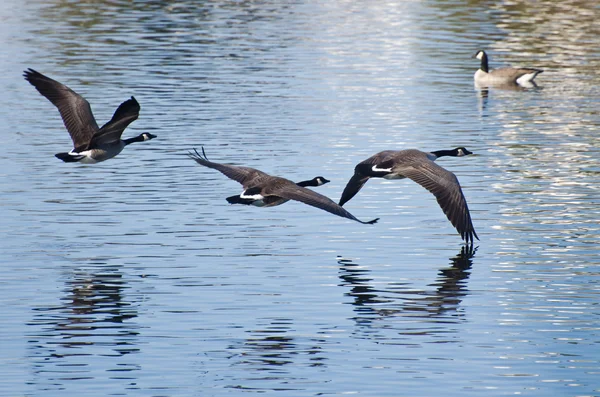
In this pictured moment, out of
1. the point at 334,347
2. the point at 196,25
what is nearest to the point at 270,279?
the point at 334,347

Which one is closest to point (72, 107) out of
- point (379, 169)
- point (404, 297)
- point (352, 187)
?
point (352, 187)

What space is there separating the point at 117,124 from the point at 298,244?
13.0ft

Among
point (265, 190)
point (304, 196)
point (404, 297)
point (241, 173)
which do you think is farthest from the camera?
point (241, 173)

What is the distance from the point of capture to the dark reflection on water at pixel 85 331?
15.6 m

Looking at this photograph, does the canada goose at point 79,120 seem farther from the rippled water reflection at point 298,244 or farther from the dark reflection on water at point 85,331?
the dark reflection on water at point 85,331

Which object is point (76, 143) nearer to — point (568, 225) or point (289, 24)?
point (568, 225)

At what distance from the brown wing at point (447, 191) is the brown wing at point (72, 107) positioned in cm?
606

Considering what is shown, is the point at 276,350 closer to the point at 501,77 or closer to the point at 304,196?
the point at 304,196

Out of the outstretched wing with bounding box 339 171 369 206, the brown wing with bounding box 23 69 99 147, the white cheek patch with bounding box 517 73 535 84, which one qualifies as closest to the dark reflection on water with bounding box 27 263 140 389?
the brown wing with bounding box 23 69 99 147

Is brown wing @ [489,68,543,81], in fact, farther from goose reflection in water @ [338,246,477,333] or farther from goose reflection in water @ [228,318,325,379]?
goose reflection in water @ [228,318,325,379]

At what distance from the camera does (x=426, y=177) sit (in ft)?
71.3

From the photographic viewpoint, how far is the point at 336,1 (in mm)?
80938

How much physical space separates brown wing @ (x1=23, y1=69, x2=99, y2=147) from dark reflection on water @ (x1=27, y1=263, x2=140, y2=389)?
12.6ft

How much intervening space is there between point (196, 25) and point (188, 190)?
37871mm
